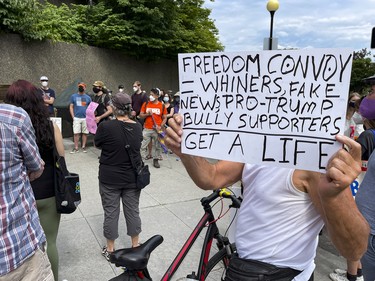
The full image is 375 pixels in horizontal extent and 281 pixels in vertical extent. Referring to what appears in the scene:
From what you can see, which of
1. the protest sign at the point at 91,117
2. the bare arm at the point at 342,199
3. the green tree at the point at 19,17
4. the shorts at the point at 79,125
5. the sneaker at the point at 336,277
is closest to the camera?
the bare arm at the point at 342,199

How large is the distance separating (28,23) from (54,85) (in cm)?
214

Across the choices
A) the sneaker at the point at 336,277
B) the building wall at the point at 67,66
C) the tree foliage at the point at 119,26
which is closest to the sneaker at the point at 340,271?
the sneaker at the point at 336,277

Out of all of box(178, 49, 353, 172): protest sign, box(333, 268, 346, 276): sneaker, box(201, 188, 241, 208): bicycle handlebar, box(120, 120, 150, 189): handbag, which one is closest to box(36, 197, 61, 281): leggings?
box(120, 120, 150, 189): handbag

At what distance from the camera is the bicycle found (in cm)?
183

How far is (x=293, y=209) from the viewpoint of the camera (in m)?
1.37

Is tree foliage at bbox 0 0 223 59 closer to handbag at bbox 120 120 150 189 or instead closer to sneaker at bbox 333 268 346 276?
handbag at bbox 120 120 150 189

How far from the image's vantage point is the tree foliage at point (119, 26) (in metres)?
10.9

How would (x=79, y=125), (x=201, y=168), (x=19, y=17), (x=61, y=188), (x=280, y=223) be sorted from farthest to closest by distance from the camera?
(x=19, y=17), (x=79, y=125), (x=61, y=188), (x=201, y=168), (x=280, y=223)

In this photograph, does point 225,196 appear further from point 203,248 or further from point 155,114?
point 155,114

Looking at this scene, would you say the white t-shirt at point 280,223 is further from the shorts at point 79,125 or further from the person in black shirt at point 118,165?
the shorts at point 79,125

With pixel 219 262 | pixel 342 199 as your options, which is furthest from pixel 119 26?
pixel 342 199

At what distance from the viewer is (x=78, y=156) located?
8.22 meters

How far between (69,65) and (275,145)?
11416 millimetres

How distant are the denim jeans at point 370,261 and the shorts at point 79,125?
7704 millimetres
